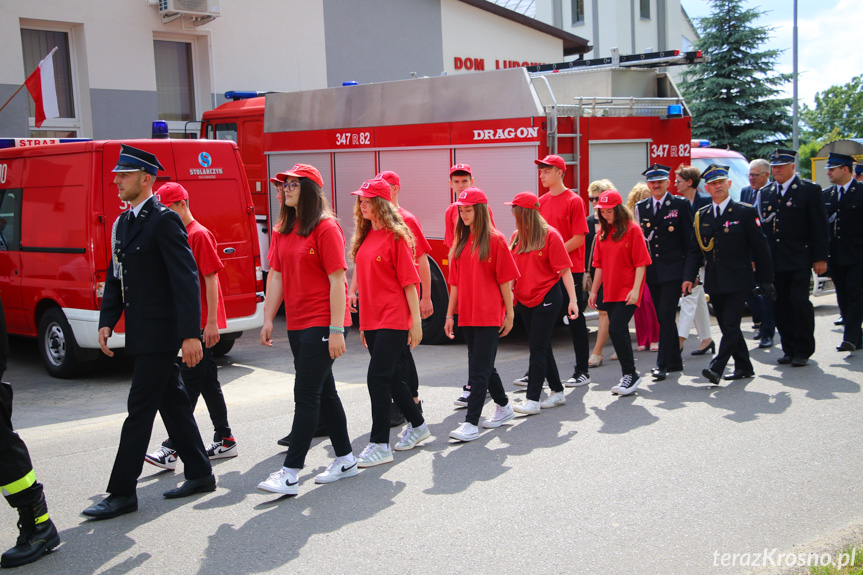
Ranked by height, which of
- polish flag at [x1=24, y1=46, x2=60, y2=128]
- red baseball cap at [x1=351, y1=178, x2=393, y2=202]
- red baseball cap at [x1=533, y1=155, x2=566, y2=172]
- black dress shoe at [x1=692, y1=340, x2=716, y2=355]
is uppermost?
polish flag at [x1=24, y1=46, x2=60, y2=128]

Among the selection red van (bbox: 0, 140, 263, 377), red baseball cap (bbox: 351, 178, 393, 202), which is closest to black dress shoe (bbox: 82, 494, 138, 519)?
red baseball cap (bbox: 351, 178, 393, 202)

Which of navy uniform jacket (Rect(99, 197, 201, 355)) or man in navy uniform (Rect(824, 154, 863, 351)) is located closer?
navy uniform jacket (Rect(99, 197, 201, 355))

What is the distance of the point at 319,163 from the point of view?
454 inches

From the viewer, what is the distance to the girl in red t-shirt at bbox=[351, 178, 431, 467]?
5.49 m

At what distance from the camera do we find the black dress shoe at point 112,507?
183 inches

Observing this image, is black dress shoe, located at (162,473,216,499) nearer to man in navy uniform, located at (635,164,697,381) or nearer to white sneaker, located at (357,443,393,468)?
white sneaker, located at (357,443,393,468)

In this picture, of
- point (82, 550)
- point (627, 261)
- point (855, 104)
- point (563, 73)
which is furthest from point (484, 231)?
point (855, 104)

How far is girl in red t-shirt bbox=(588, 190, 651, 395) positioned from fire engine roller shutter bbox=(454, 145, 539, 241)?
69.9 inches

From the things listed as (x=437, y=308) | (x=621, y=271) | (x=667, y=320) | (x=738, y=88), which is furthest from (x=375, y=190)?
(x=738, y=88)

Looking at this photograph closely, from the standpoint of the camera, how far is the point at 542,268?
6.77 metres

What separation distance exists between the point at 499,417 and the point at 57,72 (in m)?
11.5

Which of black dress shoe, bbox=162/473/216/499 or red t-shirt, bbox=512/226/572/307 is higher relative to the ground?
red t-shirt, bbox=512/226/572/307

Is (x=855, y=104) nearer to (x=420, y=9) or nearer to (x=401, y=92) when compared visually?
(x=420, y=9)

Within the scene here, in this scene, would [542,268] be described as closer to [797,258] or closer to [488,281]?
[488,281]
